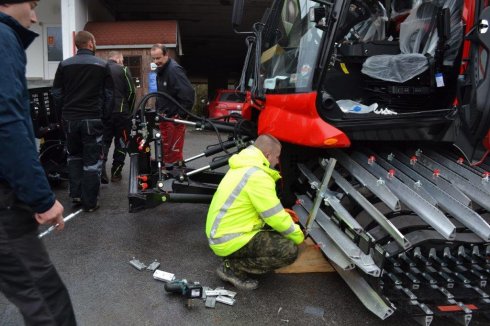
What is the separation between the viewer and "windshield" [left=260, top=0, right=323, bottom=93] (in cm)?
330

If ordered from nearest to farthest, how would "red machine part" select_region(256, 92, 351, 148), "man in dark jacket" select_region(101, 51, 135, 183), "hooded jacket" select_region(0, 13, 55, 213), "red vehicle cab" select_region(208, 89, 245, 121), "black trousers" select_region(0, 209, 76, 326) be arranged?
"hooded jacket" select_region(0, 13, 55, 213)
"black trousers" select_region(0, 209, 76, 326)
"red machine part" select_region(256, 92, 351, 148)
"man in dark jacket" select_region(101, 51, 135, 183)
"red vehicle cab" select_region(208, 89, 245, 121)

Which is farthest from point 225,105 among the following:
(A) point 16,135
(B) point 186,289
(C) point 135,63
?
(A) point 16,135

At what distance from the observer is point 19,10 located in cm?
186

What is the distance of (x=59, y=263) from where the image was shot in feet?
11.9

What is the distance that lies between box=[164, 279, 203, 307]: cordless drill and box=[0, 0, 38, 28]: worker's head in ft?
6.47

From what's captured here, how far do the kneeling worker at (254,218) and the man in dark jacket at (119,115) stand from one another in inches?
125

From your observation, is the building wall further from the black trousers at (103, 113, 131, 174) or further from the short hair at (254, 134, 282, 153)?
the short hair at (254, 134, 282, 153)

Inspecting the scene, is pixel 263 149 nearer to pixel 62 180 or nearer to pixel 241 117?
pixel 241 117

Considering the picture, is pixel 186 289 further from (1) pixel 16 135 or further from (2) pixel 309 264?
(1) pixel 16 135

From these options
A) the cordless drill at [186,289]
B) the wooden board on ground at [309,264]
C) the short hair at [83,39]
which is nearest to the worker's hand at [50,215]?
the cordless drill at [186,289]

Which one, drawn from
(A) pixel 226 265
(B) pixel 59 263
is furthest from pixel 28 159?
(B) pixel 59 263

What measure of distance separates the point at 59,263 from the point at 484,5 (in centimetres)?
402

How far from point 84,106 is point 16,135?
10.2 feet

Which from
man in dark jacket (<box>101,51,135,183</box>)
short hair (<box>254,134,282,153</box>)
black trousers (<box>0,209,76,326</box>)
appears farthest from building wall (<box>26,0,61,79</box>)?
black trousers (<box>0,209,76,326</box>)
